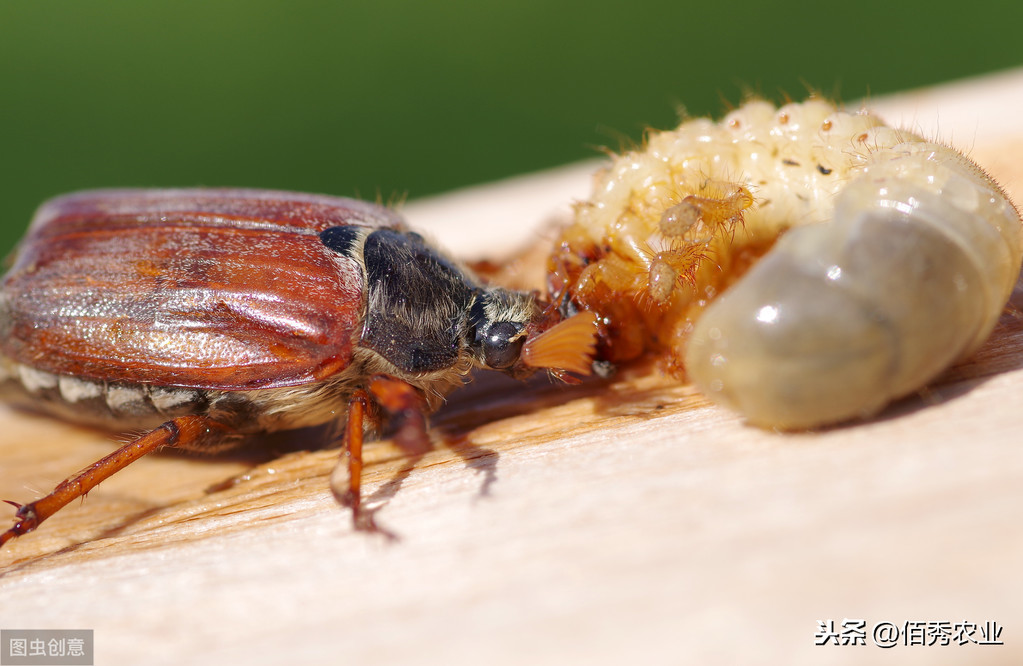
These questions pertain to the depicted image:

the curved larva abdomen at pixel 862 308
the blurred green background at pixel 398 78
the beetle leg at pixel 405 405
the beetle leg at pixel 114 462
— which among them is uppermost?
the blurred green background at pixel 398 78

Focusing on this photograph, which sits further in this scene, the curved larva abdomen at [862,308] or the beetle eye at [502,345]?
the beetle eye at [502,345]

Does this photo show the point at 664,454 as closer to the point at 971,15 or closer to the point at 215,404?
the point at 215,404

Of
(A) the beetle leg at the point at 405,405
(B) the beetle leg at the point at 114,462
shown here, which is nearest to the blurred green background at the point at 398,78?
(B) the beetle leg at the point at 114,462

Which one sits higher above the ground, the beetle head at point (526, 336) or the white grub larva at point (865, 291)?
the white grub larva at point (865, 291)

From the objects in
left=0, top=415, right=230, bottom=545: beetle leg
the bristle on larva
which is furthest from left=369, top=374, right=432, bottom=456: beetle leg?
left=0, top=415, right=230, bottom=545: beetle leg

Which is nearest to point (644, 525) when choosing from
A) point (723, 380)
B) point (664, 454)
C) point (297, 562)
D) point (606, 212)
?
point (664, 454)

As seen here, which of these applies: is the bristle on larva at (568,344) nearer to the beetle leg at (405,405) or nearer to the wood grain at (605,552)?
the wood grain at (605,552)

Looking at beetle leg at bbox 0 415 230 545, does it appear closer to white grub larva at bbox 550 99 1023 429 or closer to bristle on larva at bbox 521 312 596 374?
bristle on larva at bbox 521 312 596 374

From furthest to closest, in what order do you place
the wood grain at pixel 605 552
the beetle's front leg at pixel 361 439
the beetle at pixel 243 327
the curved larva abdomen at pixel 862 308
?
1. the beetle at pixel 243 327
2. the beetle's front leg at pixel 361 439
3. the curved larva abdomen at pixel 862 308
4. the wood grain at pixel 605 552

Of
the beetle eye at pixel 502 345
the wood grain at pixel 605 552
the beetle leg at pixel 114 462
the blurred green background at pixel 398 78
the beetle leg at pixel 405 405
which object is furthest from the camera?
the blurred green background at pixel 398 78
